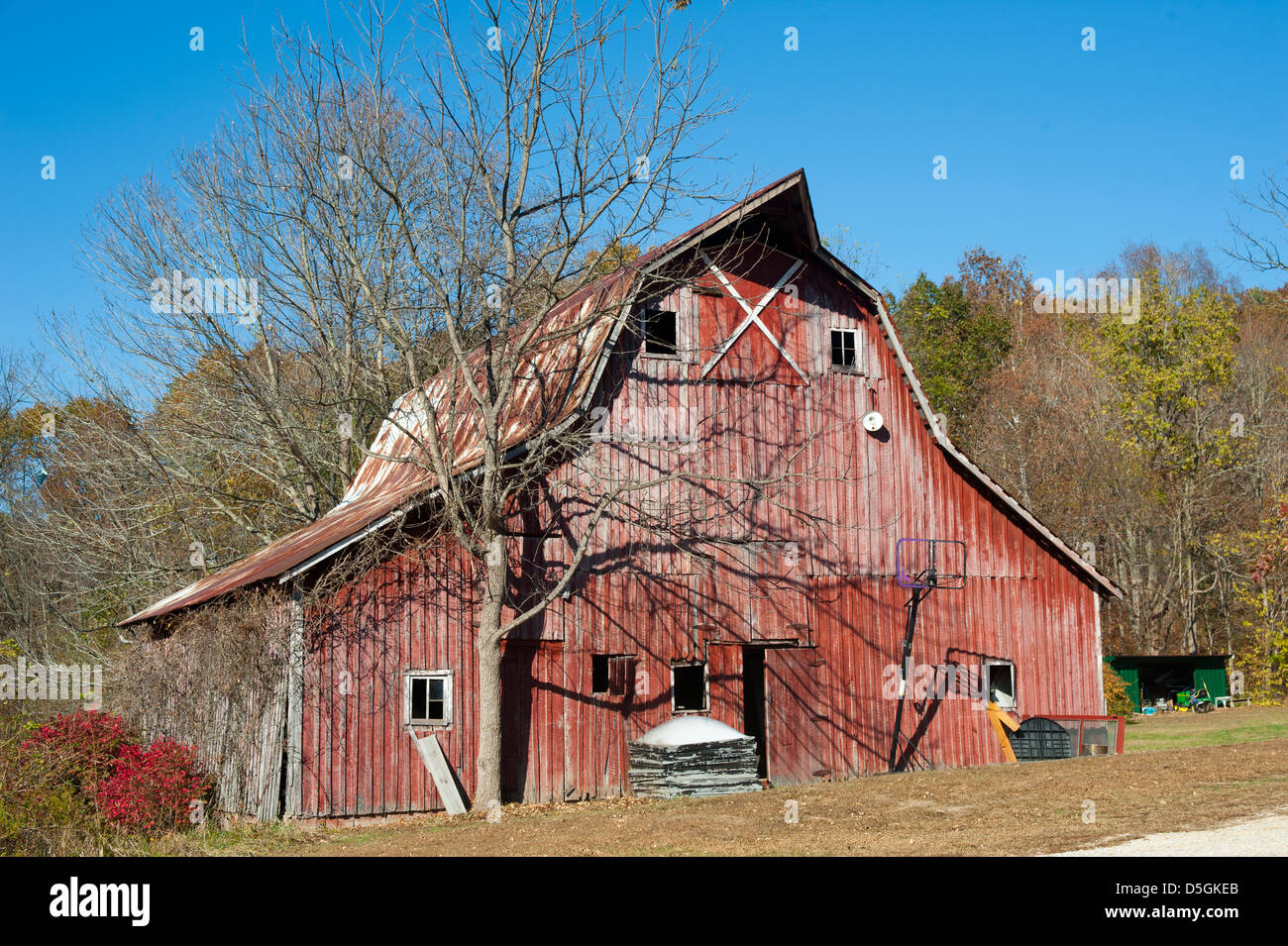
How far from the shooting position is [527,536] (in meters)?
18.0

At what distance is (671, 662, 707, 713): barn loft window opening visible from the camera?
19.0 m

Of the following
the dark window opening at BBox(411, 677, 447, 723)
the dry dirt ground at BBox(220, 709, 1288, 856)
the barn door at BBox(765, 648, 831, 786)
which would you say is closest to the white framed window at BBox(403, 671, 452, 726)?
the dark window opening at BBox(411, 677, 447, 723)

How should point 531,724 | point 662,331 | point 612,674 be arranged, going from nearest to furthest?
point 531,724
point 612,674
point 662,331

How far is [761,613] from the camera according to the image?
19562mm

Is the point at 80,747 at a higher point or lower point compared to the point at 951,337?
lower

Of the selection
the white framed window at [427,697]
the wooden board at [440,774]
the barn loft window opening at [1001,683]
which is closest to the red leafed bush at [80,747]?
the white framed window at [427,697]

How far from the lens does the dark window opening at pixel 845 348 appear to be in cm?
2092

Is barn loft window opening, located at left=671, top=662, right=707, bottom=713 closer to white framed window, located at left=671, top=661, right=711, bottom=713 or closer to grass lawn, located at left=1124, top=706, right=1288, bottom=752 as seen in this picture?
white framed window, located at left=671, top=661, right=711, bottom=713

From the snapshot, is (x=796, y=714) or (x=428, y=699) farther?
(x=796, y=714)

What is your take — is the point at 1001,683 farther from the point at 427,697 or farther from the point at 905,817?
the point at 427,697

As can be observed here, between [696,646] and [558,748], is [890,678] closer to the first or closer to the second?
[696,646]

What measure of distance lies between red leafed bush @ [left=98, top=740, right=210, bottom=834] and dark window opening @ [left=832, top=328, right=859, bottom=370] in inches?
494

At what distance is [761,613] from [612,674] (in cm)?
287

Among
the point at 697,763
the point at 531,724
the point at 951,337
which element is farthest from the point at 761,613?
the point at 951,337
